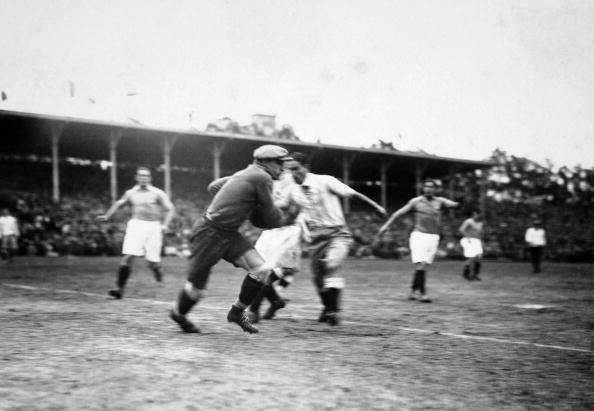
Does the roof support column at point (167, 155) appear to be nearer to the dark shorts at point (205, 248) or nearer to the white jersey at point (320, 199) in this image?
the white jersey at point (320, 199)

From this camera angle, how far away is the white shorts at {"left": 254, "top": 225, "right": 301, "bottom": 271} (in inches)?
→ 302

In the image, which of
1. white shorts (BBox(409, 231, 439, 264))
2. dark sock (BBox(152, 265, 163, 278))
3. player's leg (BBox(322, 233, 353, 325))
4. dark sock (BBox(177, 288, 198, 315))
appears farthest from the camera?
dark sock (BBox(152, 265, 163, 278))

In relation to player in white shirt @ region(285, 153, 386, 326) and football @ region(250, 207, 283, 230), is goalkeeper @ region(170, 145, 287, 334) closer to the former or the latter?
football @ region(250, 207, 283, 230)

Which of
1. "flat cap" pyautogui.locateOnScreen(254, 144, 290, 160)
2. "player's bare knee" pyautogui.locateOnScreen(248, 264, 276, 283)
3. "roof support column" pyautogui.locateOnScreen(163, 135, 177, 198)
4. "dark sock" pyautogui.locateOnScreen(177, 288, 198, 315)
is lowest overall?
"dark sock" pyautogui.locateOnScreen(177, 288, 198, 315)

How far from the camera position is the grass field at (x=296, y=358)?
3.71 meters

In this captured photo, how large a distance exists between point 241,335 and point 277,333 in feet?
1.27

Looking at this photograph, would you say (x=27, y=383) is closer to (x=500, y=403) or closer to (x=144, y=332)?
(x=144, y=332)

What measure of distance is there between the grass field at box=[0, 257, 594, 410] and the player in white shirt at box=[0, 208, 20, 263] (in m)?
11.6

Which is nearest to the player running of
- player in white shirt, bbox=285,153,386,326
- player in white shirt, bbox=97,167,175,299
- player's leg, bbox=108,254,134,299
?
player in white shirt, bbox=285,153,386,326

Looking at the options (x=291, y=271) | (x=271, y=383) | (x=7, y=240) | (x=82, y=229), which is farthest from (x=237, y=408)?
(x=82, y=229)

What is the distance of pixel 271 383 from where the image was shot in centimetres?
406

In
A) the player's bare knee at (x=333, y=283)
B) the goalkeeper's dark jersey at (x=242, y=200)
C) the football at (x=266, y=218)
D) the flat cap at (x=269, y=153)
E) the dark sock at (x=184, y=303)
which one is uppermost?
the flat cap at (x=269, y=153)

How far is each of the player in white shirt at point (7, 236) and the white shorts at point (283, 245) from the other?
14.5 m

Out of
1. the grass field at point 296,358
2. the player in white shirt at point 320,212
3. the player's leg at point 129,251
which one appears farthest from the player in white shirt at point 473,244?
the player in white shirt at point 320,212
